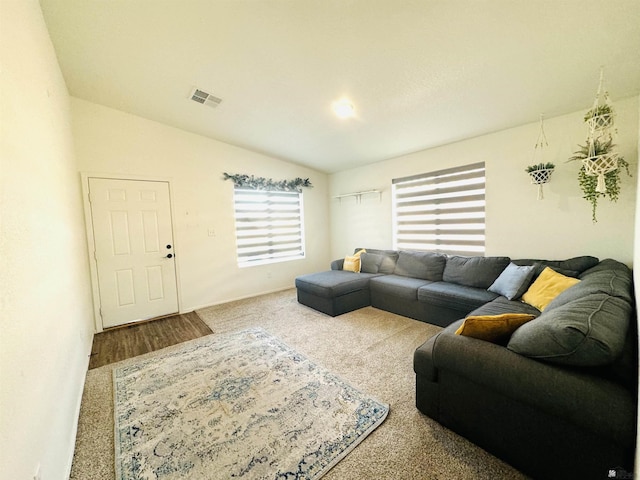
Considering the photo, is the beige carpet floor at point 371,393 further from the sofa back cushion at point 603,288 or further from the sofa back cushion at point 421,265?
the sofa back cushion at point 603,288

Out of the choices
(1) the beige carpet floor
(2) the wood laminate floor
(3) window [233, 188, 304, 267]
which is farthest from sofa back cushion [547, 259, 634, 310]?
(3) window [233, 188, 304, 267]

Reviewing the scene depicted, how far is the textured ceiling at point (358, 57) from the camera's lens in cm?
180

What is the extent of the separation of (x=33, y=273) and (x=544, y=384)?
8.03 feet

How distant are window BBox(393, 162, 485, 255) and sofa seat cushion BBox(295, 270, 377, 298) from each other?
1.03m

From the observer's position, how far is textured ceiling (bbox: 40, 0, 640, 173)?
1796 mm

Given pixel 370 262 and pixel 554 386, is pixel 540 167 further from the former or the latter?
pixel 554 386

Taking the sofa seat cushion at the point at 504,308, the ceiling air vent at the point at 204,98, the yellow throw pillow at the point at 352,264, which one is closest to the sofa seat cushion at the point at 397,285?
the yellow throw pillow at the point at 352,264

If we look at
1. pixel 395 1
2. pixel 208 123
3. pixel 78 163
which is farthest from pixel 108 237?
pixel 395 1

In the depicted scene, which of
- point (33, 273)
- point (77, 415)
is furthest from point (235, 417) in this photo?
point (33, 273)

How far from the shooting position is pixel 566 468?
3.92 ft

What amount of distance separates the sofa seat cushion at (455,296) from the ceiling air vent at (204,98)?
3.34 m

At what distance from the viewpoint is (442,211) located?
13.0 feet

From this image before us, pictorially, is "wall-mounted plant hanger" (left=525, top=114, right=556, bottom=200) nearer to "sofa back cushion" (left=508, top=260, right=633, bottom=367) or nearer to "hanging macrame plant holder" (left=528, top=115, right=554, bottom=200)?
"hanging macrame plant holder" (left=528, top=115, right=554, bottom=200)

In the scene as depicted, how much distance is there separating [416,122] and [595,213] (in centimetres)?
209
